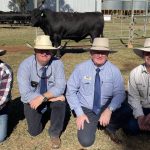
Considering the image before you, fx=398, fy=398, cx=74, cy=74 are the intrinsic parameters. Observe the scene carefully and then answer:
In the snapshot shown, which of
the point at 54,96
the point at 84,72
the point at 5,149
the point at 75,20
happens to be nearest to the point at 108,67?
the point at 84,72

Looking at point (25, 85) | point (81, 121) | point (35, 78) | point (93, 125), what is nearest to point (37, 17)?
point (35, 78)

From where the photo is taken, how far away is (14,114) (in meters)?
6.17

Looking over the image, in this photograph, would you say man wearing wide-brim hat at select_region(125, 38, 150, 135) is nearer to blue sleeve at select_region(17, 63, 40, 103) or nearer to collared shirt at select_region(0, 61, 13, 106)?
blue sleeve at select_region(17, 63, 40, 103)

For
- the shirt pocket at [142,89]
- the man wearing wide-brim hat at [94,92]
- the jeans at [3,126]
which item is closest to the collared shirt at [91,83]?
the man wearing wide-brim hat at [94,92]

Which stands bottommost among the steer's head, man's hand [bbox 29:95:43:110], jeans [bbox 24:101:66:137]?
jeans [bbox 24:101:66:137]

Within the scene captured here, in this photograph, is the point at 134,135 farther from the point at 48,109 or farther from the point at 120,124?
the point at 48,109

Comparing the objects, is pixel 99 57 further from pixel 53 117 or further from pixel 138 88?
pixel 53 117

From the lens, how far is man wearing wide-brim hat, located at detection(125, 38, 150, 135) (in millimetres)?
4984

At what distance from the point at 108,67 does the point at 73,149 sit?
1131 millimetres

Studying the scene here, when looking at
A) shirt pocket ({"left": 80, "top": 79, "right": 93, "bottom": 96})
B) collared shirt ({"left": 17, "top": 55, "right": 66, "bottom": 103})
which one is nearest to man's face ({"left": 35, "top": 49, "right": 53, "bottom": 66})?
collared shirt ({"left": 17, "top": 55, "right": 66, "bottom": 103})

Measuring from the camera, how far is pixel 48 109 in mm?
5500

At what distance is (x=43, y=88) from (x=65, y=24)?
742cm

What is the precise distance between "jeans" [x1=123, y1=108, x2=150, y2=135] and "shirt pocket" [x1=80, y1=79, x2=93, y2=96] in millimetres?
693

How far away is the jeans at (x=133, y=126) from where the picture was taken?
5.23 metres
